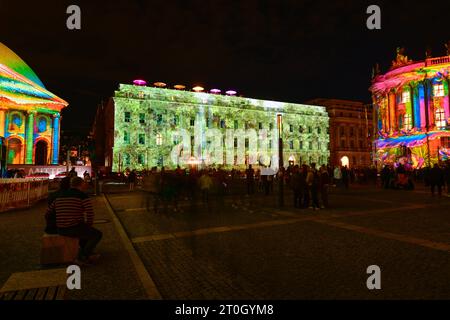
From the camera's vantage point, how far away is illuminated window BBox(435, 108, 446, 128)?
3749cm

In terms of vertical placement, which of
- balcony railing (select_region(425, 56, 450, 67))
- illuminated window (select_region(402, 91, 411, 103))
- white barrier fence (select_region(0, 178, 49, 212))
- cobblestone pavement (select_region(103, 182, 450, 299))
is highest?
balcony railing (select_region(425, 56, 450, 67))

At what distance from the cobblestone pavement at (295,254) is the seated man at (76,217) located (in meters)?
1.13

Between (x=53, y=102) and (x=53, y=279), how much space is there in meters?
48.9

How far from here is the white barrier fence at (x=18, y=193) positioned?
43.7ft

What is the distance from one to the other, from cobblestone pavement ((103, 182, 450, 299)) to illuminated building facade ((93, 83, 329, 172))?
44154mm

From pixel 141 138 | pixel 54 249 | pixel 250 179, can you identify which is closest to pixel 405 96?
pixel 250 179

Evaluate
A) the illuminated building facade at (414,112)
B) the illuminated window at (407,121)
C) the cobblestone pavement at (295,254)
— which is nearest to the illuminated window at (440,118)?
the illuminated building facade at (414,112)

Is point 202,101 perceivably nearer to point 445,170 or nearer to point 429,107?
point 429,107

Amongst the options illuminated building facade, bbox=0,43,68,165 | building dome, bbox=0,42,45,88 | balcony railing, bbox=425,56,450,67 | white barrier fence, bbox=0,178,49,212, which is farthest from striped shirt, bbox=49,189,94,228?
balcony railing, bbox=425,56,450,67

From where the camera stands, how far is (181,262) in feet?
18.7

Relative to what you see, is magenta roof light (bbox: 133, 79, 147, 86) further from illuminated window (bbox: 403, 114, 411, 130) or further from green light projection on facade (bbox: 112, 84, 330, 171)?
illuminated window (bbox: 403, 114, 411, 130)

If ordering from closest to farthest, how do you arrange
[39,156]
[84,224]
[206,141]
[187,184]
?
[84,224], [187,184], [39,156], [206,141]

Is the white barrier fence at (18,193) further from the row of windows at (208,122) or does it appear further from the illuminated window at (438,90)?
the illuminated window at (438,90)

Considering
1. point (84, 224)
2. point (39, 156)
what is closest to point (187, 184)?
point (84, 224)
